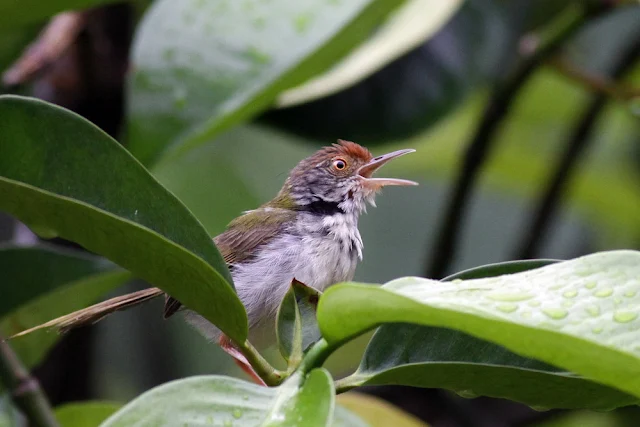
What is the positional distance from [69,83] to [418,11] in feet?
4.09

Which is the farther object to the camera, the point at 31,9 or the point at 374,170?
the point at 374,170

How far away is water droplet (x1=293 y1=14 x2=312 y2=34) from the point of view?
2.36 metres

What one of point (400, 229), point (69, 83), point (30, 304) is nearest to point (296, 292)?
point (30, 304)

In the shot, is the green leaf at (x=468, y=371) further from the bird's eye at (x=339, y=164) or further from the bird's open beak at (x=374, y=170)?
the bird's eye at (x=339, y=164)

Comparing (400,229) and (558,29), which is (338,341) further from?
(400,229)

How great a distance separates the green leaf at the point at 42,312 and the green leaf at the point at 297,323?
0.85 metres

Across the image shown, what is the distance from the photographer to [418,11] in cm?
281

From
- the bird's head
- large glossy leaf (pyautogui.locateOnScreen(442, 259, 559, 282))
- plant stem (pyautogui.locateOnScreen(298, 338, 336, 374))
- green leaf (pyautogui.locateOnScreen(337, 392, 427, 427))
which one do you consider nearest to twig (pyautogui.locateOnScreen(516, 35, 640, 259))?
the bird's head

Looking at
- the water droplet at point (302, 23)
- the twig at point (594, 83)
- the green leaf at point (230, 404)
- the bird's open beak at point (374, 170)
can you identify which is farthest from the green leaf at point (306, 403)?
the twig at point (594, 83)

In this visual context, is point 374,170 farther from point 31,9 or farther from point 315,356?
point 315,356

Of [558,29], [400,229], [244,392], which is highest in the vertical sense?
[558,29]

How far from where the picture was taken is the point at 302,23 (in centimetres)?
237

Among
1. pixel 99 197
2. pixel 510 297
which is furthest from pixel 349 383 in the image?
pixel 99 197

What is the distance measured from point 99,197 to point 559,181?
86.5 inches
